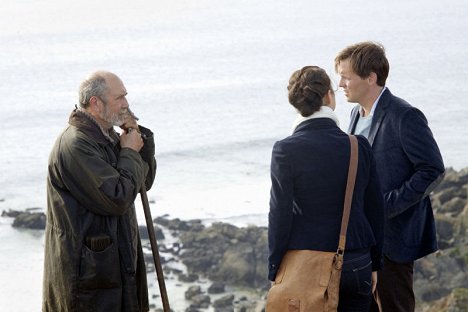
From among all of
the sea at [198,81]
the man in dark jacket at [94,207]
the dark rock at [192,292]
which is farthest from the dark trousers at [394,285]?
the dark rock at [192,292]

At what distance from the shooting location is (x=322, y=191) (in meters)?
3.67

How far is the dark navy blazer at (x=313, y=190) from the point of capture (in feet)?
12.0

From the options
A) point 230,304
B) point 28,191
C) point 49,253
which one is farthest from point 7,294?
point 49,253

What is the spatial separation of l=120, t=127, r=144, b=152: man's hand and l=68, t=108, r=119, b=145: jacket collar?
7 cm

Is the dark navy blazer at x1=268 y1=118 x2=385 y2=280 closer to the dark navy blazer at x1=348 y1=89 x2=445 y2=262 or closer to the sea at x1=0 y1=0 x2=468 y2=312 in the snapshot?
the dark navy blazer at x1=348 y1=89 x2=445 y2=262

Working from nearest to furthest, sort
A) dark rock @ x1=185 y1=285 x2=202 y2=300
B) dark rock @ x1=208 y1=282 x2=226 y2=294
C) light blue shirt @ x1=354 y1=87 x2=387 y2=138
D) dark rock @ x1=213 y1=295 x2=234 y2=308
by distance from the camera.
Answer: light blue shirt @ x1=354 y1=87 x2=387 y2=138
dark rock @ x1=213 y1=295 x2=234 y2=308
dark rock @ x1=185 y1=285 x2=202 y2=300
dark rock @ x1=208 y1=282 x2=226 y2=294

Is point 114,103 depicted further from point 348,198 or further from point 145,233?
point 145,233

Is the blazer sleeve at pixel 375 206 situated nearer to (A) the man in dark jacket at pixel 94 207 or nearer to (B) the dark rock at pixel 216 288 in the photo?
(A) the man in dark jacket at pixel 94 207

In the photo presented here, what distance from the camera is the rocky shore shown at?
18.2m

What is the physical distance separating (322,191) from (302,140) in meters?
0.23

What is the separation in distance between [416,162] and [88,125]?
1.55 meters

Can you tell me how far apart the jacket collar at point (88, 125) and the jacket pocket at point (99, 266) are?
1.57 ft

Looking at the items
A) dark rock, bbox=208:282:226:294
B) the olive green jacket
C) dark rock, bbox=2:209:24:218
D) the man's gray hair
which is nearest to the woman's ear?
the olive green jacket

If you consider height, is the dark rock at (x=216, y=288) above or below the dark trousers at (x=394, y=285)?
below
